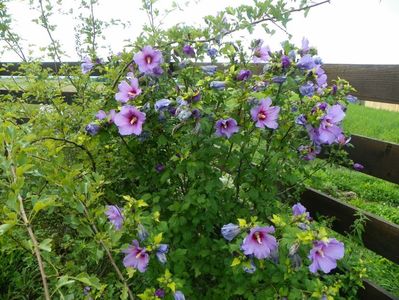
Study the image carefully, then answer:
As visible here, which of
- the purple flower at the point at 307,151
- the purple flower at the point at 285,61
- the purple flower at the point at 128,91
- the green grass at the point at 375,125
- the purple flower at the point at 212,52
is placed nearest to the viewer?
the purple flower at the point at 285,61

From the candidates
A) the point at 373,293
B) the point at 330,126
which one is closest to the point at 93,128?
the point at 330,126

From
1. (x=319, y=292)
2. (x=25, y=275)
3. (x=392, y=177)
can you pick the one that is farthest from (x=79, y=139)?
(x=392, y=177)

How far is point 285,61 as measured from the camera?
4.72ft

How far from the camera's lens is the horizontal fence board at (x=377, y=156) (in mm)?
1948

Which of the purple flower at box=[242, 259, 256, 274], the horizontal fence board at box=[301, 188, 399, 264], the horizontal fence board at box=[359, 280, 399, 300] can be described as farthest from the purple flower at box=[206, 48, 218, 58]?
the horizontal fence board at box=[359, 280, 399, 300]

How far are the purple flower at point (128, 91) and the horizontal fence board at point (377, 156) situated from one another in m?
1.20

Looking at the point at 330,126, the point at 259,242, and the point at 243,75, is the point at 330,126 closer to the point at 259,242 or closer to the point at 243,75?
the point at 243,75

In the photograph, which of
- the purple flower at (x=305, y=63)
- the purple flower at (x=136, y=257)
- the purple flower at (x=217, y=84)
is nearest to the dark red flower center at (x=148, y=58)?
the purple flower at (x=217, y=84)

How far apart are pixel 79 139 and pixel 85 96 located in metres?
0.62

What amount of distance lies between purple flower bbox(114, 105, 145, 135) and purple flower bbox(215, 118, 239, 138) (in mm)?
284

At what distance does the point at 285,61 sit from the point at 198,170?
51 centimetres

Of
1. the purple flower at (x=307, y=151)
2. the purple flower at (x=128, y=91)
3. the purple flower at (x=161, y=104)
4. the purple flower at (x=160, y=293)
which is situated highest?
the purple flower at (x=128, y=91)

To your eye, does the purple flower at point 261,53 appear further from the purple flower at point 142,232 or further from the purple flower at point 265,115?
the purple flower at point 142,232

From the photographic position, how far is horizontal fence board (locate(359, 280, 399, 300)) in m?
1.98
